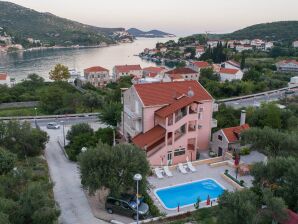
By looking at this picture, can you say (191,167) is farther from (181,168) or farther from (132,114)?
(132,114)

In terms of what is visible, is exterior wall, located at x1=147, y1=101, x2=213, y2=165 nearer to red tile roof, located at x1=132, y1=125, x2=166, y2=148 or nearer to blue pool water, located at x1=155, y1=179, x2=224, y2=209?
red tile roof, located at x1=132, y1=125, x2=166, y2=148

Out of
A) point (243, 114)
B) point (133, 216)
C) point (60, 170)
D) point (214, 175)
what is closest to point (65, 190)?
point (60, 170)

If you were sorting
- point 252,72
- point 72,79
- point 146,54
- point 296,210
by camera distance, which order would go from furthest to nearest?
1. point 146,54
2. point 72,79
3. point 252,72
4. point 296,210

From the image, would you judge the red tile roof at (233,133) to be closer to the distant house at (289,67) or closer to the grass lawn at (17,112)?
the grass lawn at (17,112)

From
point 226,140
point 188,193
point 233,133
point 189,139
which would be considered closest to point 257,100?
point 233,133

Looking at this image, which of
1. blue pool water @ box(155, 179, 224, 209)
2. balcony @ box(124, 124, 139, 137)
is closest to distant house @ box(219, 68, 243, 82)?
balcony @ box(124, 124, 139, 137)

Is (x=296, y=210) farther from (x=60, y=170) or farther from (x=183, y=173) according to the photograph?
(x=60, y=170)
